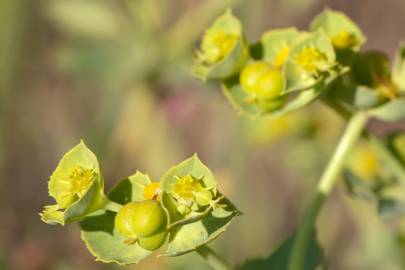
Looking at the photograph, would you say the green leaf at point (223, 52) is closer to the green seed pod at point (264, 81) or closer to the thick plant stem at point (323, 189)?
the green seed pod at point (264, 81)

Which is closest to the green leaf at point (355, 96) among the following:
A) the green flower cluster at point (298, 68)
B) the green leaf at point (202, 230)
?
the green flower cluster at point (298, 68)

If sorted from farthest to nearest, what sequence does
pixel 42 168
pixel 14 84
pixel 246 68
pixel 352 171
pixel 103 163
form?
pixel 42 168 → pixel 14 84 → pixel 103 163 → pixel 352 171 → pixel 246 68

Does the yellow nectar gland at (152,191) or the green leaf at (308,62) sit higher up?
the green leaf at (308,62)

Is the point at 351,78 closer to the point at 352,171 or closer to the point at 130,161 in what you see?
the point at 352,171

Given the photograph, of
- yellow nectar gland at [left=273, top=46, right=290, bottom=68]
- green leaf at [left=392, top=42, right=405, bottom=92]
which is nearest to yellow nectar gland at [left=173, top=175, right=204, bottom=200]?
yellow nectar gland at [left=273, top=46, right=290, bottom=68]

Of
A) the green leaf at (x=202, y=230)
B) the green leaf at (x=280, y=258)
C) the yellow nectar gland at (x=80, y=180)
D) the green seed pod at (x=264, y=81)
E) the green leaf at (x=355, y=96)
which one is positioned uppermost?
the green seed pod at (x=264, y=81)

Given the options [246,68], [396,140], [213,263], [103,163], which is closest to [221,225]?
[213,263]

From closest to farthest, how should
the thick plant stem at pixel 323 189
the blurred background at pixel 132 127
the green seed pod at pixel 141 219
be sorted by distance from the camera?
the green seed pod at pixel 141 219 → the thick plant stem at pixel 323 189 → the blurred background at pixel 132 127

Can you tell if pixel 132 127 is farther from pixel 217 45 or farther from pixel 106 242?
pixel 106 242
